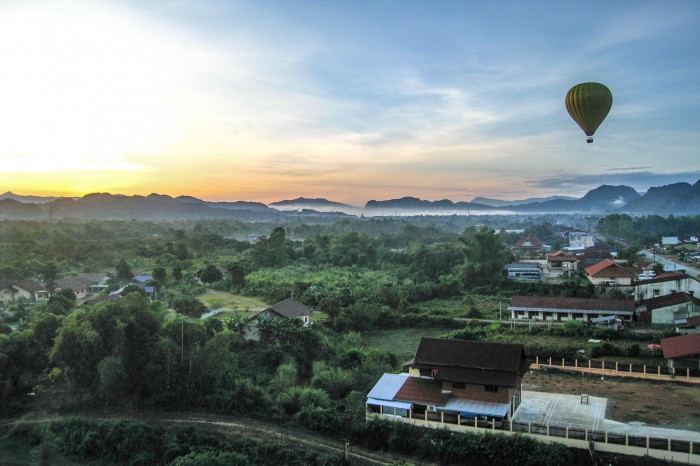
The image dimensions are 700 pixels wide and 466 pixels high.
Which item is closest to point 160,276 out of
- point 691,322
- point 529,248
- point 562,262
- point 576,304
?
point 576,304

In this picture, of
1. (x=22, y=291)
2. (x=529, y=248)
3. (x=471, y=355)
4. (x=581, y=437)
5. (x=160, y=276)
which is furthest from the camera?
(x=529, y=248)

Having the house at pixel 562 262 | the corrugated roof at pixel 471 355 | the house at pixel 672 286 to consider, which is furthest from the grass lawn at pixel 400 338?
the house at pixel 562 262

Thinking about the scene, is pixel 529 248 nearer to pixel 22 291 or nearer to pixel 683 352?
pixel 683 352

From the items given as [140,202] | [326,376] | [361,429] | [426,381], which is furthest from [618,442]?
[140,202]

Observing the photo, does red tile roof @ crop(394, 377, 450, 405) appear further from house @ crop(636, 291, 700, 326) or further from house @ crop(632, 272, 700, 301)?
house @ crop(632, 272, 700, 301)

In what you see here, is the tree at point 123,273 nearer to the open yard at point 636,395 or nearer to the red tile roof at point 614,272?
the open yard at point 636,395

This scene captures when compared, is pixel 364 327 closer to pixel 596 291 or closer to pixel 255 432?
pixel 255 432
